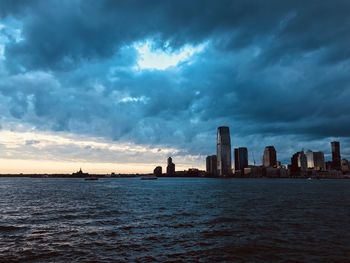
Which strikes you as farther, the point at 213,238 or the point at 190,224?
the point at 190,224

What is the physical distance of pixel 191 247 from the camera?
102 feet

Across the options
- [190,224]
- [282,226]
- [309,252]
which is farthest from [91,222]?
[309,252]

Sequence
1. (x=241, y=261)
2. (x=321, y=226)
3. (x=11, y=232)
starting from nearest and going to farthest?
(x=241, y=261) < (x=11, y=232) < (x=321, y=226)

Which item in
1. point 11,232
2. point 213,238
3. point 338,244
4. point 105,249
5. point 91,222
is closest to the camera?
point 105,249

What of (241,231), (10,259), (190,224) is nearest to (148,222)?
(190,224)

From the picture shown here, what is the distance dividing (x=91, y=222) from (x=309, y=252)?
3051 centimetres

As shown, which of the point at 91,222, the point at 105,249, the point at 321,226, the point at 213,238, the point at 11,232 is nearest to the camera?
the point at 105,249

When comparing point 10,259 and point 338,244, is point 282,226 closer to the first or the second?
point 338,244

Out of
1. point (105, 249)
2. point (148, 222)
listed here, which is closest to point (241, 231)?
point (148, 222)

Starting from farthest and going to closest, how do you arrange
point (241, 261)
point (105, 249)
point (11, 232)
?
1. point (11, 232)
2. point (105, 249)
3. point (241, 261)

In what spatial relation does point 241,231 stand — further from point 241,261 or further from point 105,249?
point 105,249

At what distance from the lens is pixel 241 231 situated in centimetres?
4044

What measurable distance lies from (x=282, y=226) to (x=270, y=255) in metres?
17.0

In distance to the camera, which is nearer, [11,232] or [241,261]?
[241,261]
